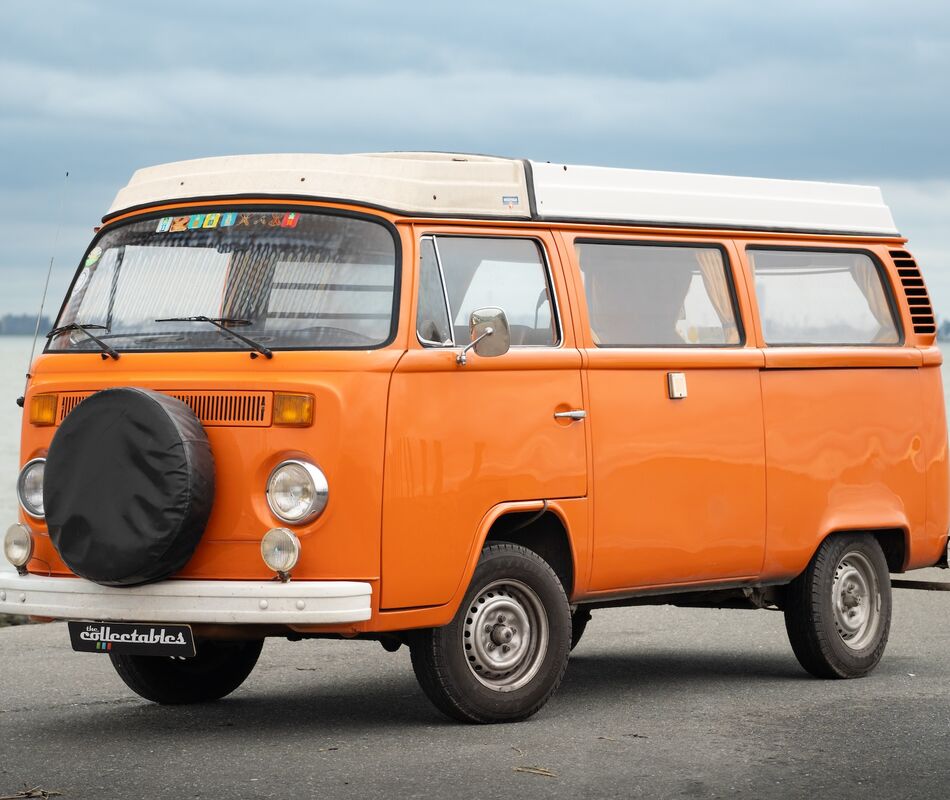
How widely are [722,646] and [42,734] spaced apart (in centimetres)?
508

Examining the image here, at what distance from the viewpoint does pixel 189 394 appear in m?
8.38

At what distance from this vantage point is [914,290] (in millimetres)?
11453

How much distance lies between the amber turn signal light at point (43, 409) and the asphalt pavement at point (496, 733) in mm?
1420

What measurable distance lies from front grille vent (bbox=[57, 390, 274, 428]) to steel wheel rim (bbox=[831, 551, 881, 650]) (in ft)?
13.0

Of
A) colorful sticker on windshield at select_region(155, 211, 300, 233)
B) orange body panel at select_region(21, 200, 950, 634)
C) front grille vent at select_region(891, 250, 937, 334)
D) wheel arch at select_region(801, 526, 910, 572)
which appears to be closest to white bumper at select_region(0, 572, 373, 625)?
orange body panel at select_region(21, 200, 950, 634)

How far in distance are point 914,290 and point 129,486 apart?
539 cm

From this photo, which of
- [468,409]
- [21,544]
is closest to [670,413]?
[468,409]

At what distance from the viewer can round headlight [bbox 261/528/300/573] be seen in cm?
806

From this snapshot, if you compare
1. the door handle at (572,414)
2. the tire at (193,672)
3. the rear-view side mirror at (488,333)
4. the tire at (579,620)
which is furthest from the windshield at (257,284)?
the tire at (579,620)

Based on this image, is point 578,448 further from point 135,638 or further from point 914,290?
point 914,290

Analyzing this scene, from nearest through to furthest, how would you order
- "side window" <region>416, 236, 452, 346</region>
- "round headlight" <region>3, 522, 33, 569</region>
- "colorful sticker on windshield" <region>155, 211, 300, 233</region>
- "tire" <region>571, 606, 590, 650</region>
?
"side window" <region>416, 236, 452, 346</region> < "colorful sticker on windshield" <region>155, 211, 300, 233</region> < "round headlight" <region>3, 522, 33, 569</region> < "tire" <region>571, 606, 590, 650</region>

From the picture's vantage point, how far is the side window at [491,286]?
8.66 m

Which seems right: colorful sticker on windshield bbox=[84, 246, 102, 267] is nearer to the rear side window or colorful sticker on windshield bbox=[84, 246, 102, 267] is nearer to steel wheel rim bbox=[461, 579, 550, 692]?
steel wheel rim bbox=[461, 579, 550, 692]

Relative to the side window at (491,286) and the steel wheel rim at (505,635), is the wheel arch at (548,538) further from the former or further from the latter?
the side window at (491,286)
